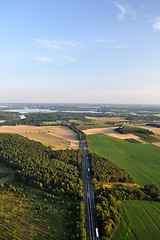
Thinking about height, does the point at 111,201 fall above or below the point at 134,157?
below

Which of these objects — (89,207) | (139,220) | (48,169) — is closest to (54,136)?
(48,169)

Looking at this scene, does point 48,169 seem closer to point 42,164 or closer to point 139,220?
point 42,164

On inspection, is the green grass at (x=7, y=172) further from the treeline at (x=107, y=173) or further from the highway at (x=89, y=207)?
the treeline at (x=107, y=173)

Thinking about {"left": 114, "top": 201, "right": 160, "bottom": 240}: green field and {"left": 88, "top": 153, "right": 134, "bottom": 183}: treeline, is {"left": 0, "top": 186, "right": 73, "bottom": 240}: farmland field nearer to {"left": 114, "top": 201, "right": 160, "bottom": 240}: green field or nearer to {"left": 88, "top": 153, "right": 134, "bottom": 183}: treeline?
{"left": 114, "top": 201, "right": 160, "bottom": 240}: green field

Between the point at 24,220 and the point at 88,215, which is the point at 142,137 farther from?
the point at 24,220

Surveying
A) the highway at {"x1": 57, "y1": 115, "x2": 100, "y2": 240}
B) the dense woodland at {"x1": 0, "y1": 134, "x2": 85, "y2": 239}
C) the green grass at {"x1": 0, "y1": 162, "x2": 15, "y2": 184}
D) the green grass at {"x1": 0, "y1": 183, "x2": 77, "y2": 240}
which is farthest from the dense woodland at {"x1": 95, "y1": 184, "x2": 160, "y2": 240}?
the green grass at {"x1": 0, "y1": 162, "x2": 15, "y2": 184}

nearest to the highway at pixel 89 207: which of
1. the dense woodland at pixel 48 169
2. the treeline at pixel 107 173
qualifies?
the dense woodland at pixel 48 169
